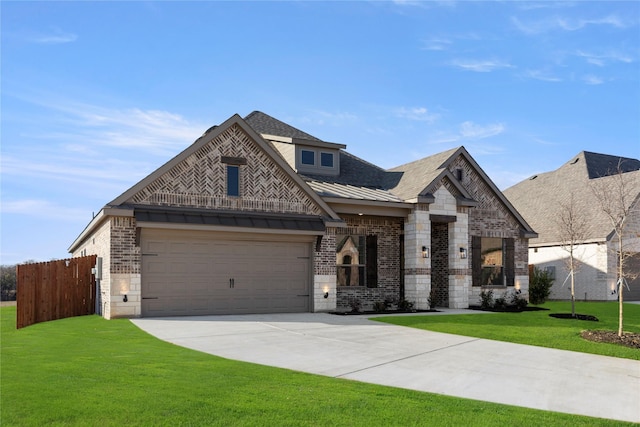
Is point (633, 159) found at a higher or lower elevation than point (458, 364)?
higher

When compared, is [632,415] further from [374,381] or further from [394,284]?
[394,284]

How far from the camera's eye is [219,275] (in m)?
19.0

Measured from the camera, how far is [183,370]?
373 inches

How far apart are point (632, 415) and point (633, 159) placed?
3731 centimetres

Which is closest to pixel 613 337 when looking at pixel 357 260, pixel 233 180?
pixel 357 260

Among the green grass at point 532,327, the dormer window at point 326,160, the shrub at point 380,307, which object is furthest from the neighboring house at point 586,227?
the dormer window at point 326,160

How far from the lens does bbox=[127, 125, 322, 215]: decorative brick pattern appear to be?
18.3m

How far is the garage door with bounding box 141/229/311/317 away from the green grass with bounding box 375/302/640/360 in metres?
3.80

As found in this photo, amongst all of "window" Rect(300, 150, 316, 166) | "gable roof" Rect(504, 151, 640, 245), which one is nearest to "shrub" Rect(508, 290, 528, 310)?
"gable roof" Rect(504, 151, 640, 245)

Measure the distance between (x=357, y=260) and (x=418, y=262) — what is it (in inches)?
94.1

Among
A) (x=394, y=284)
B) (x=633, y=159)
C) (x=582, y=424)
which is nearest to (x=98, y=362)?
(x=582, y=424)

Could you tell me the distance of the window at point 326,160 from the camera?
83.3 feet

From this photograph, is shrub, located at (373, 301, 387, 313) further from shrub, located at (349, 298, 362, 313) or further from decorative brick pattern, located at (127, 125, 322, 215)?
decorative brick pattern, located at (127, 125, 322, 215)

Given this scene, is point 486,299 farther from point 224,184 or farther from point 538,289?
point 224,184
